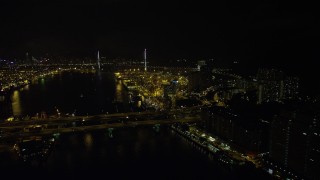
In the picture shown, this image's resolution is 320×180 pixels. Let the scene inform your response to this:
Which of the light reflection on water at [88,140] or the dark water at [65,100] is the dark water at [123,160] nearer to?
the light reflection on water at [88,140]

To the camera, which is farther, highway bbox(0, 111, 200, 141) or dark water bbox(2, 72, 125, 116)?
dark water bbox(2, 72, 125, 116)

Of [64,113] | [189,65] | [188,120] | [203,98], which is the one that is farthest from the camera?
[189,65]

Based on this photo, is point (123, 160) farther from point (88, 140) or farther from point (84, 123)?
point (84, 123)

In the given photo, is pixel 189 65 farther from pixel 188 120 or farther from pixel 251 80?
pixel 188 120

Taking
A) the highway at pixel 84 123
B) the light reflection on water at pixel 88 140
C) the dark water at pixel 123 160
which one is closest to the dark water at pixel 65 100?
the highway at pixel 84 123

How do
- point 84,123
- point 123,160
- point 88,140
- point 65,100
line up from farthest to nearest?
point 65,100
point 84,123
point 88,140
point 123,160

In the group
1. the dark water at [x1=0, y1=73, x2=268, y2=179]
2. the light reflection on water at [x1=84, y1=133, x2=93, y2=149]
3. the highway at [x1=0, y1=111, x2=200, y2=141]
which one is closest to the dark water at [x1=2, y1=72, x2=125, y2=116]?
the highway at [x1=0, y1=111, x2=200, y2=141]

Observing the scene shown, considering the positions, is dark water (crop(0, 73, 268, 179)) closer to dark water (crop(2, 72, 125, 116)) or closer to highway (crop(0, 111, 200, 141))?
highway (crop(0, 111, 200, 141))

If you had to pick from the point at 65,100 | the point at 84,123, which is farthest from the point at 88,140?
the point at 65,100

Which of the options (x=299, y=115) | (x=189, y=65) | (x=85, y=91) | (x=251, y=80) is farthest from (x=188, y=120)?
(x=189, y=65)

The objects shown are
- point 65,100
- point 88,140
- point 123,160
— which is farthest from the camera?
point 65,100

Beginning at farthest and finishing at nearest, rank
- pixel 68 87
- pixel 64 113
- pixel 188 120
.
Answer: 1. pixel 68 87
2. pixel 64 113
3. pixel 188 120
